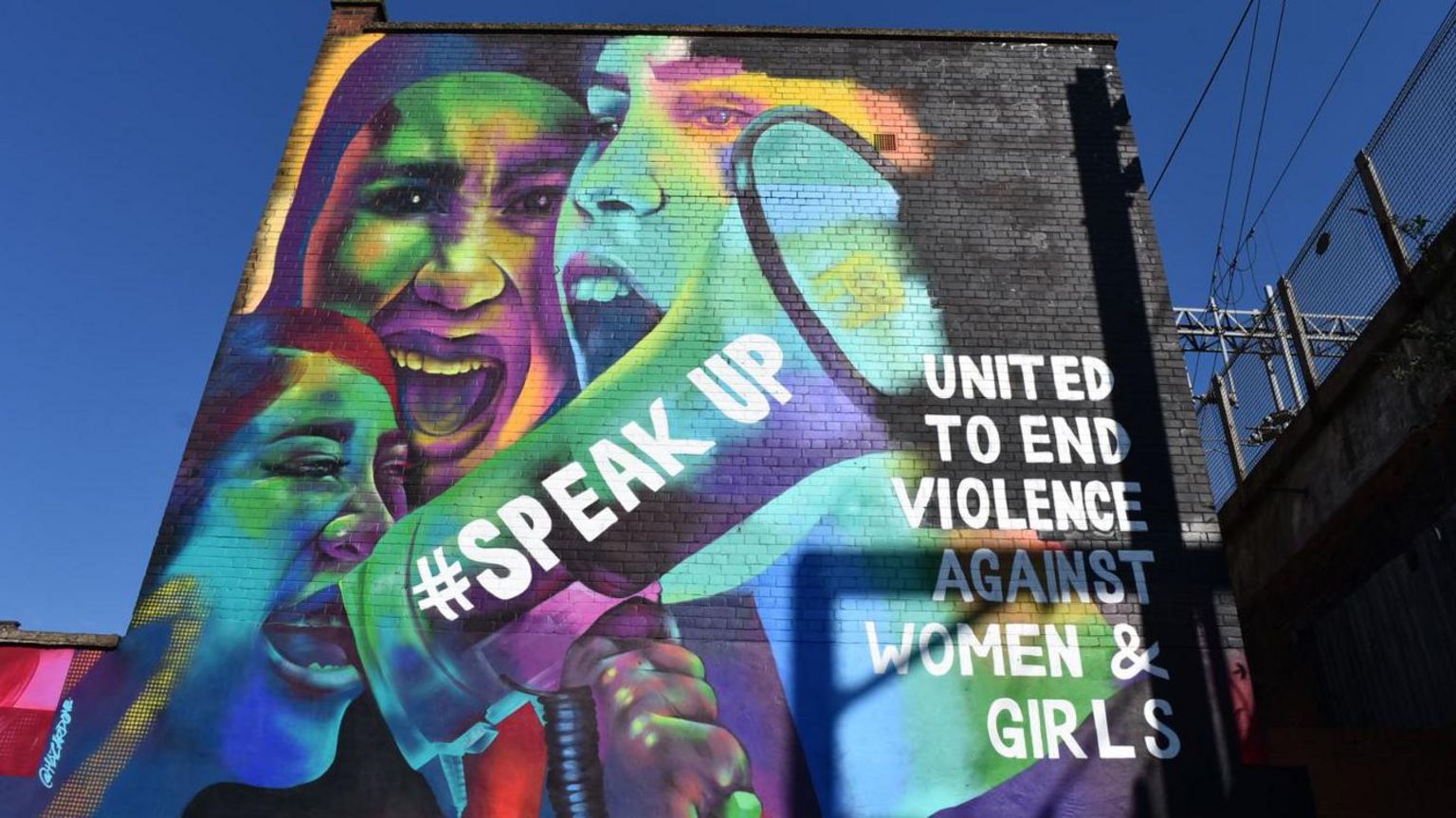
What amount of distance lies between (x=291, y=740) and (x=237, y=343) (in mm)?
3313

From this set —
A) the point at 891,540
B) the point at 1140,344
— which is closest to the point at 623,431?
the point at 891,540

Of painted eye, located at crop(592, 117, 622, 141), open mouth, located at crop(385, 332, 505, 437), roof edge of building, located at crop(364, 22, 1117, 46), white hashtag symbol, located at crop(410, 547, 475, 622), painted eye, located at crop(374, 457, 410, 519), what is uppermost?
roof edge of building, located at crop(364, 22, 1117, 46)

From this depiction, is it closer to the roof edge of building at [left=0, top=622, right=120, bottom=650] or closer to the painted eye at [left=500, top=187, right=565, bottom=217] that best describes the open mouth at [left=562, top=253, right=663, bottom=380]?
the painted eye at [left=500, top=187, right=565, bottom=217]

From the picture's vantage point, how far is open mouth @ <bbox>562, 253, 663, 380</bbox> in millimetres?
9133

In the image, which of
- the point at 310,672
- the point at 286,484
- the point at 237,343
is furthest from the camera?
the point at 237,343

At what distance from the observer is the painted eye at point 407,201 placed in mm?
9820

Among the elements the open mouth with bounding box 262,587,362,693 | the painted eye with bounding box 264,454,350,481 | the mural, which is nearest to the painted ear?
the mural

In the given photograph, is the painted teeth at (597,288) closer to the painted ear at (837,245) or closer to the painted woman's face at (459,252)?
the painted woman's face at (459,252)

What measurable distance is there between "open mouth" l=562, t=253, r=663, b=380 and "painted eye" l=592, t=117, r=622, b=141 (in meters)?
1.25

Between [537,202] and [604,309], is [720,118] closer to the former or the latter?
[537,202]

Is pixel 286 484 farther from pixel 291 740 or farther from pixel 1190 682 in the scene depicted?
pixel 1190 682

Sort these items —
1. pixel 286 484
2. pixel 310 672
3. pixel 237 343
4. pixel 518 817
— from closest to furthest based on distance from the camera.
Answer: pixel 518 817 → pixel 310 672 → pixel 286 484 → pixel 237 343

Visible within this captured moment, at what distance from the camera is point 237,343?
929 centimetres

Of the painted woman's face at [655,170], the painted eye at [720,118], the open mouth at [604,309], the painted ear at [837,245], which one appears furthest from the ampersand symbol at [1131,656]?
the painted eye at [720,118]
